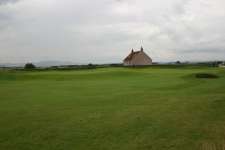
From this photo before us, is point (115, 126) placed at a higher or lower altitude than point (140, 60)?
lower

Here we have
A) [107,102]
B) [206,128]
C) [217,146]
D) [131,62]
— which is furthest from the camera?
[131,62]

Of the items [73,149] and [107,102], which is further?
[107,102]

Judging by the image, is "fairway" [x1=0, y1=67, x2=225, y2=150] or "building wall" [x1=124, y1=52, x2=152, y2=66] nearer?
"fairway" [x1=0, y1=67, x2=225, y2=150]

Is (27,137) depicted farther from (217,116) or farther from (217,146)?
(217,116)

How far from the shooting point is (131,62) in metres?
97.1

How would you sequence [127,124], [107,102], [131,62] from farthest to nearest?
[131,62] → [107,102] → [127,124]

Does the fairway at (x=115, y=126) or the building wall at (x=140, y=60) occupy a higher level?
the building wall at (x=140, y=60)

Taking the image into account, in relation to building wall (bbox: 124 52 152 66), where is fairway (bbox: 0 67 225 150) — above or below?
below

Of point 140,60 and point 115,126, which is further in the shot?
point 140,60

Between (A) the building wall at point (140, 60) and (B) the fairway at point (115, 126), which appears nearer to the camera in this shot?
(B) the fairway at point (115, 126)

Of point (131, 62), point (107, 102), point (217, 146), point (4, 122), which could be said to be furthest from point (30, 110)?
point (131, 62)

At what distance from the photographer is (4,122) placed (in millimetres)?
12453

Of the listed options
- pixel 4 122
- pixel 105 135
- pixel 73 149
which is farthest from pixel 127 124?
pixel 4 122

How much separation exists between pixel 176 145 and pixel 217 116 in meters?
4.86
